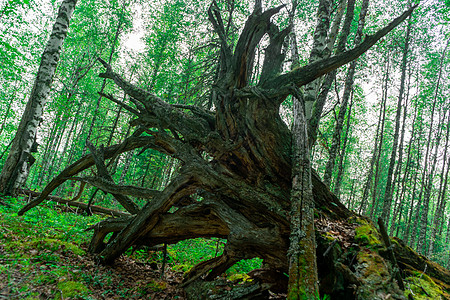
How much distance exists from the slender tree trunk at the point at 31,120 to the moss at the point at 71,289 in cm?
602

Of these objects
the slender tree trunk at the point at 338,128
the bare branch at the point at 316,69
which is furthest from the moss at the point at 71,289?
the slender tree trunk at the point at 338,128

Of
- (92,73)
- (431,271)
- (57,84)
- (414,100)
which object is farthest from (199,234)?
(57,84)

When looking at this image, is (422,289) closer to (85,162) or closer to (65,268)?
(65,268)

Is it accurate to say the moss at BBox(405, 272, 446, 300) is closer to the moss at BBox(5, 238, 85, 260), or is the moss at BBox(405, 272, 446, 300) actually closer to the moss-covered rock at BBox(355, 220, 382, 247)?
the moss-covered rock at BBox(355, 220, 382, 247)

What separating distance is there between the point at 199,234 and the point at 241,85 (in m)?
3.40

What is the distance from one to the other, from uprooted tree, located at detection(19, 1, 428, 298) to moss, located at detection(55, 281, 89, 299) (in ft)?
4.50

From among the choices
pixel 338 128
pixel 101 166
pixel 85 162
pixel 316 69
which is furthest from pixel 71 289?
pixel 338 128

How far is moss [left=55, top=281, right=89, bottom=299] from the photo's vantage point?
11.8 feet

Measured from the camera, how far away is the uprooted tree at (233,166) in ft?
15.4

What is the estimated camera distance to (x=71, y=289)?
12.4 feet

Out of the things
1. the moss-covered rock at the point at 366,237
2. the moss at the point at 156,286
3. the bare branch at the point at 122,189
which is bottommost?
the moss at the point at 156,286

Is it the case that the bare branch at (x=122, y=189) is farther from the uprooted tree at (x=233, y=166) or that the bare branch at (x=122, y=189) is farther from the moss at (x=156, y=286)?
the moss at (x=156, y=286)

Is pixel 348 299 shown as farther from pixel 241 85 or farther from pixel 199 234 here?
pixel 241 85

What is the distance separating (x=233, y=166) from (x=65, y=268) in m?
3.71
